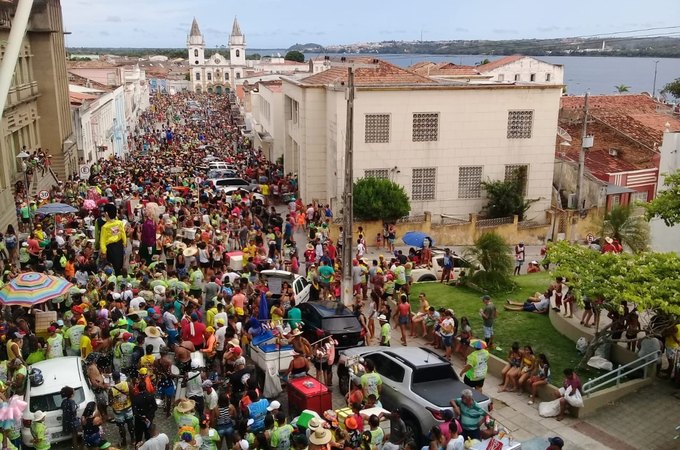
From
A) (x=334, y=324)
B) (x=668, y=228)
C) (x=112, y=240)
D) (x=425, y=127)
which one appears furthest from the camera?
(x=425, y=127)

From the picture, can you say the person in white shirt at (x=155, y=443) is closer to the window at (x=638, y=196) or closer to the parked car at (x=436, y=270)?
the parked car at (x=436, y=270)

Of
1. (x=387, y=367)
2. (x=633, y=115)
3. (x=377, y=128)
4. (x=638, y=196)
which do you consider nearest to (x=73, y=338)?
(x=387, y=367)

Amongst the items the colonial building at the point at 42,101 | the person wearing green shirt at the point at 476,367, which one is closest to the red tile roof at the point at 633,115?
the person wearing green shirt at the point at 476,367

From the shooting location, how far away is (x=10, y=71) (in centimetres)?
507

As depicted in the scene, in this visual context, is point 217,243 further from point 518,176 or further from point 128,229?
point 518,176

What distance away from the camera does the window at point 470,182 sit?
3142cm

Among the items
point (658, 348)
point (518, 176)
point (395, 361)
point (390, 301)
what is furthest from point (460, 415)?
point (518, 176)

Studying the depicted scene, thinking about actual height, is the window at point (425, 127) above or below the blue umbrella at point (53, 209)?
above

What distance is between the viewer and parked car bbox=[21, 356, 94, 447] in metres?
10.6

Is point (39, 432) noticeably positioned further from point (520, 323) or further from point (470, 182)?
point (470, 182)

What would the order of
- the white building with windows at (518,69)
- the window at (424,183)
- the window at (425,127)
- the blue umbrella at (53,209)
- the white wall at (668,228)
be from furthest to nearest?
the white building with windows at (518,69), the window at (424,183), the window at (425,127), the white wall at (668,228), the blue umbrella at (53,209)

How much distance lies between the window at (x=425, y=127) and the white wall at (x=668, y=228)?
9483mm

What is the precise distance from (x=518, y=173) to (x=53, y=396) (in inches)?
981

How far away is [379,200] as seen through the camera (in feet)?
92.7
